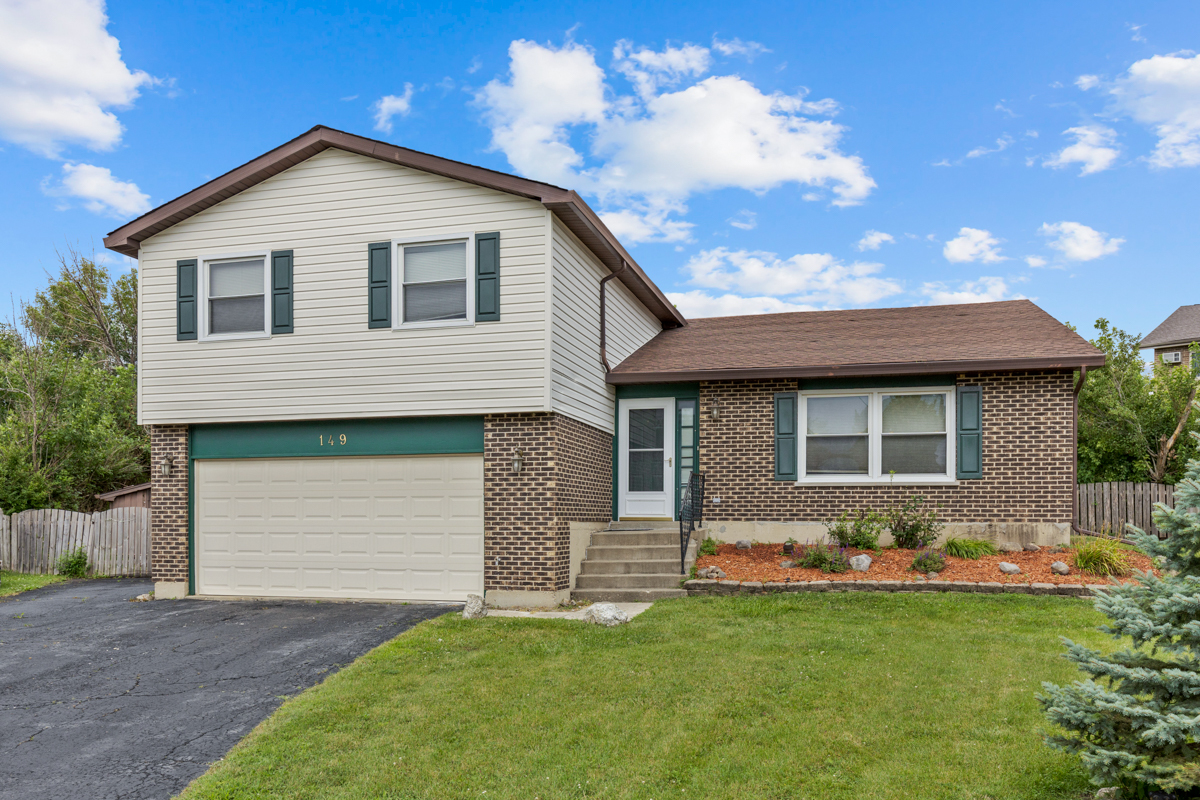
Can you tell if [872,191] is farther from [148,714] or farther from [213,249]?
[148,714]

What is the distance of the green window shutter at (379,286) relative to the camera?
36.8ft

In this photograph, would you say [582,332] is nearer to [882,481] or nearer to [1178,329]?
[882,481]

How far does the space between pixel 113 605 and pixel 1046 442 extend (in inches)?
542

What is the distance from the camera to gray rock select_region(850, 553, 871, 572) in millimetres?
10930

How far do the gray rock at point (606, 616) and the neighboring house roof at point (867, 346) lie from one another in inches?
191

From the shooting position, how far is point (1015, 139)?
18.0 metres

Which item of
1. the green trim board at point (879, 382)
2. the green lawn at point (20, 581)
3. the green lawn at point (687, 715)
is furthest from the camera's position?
the green lawn at point (20, 581)

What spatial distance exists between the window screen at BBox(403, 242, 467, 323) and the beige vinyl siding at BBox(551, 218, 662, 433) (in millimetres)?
1303

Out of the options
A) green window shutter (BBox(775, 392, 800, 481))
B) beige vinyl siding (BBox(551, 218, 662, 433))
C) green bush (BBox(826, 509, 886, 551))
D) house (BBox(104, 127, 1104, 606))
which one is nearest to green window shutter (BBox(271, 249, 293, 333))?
house (BBox(104, 127, 1104, 606))

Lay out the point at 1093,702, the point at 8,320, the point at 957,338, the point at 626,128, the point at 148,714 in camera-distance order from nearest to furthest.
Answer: the point at 1093,702, the point at 148,714, the point at 957,338, the point at 626,128, the point at 8,320

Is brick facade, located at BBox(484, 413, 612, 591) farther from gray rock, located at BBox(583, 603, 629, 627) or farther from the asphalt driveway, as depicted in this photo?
gray rock, located at BBox(583, 603, 629, 627)

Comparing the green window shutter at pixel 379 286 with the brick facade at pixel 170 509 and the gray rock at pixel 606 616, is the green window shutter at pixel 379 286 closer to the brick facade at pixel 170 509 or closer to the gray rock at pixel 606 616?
the brick facade at pixel 170 509

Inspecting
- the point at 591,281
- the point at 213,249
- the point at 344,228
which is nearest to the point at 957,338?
the point at 591,281

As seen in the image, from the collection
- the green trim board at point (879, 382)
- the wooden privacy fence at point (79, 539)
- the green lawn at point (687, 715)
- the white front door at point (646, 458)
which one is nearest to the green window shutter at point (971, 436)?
the green trim board at point (879, 382)
